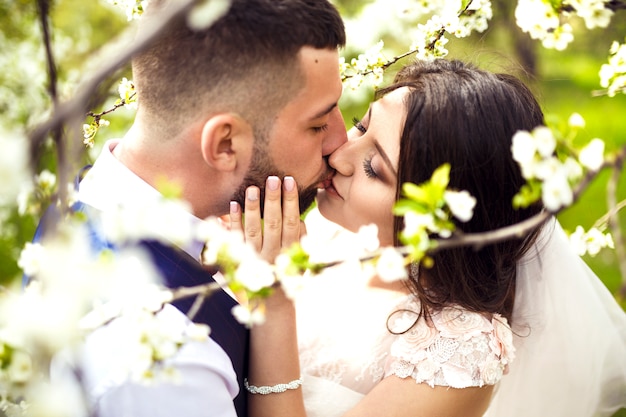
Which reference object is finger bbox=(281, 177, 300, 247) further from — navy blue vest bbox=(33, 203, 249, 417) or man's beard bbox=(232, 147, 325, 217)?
navy blue vest bbox=(33, 203, 249, 417)

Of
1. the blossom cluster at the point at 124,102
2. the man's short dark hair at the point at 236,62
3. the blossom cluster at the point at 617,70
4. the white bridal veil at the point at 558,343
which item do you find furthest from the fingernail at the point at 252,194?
the blossom cluster at the point at 617,70

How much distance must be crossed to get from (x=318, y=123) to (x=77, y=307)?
1355mm

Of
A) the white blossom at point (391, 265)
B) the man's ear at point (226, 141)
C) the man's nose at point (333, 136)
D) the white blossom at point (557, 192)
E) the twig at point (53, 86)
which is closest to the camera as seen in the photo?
the twig at point (53, 86)

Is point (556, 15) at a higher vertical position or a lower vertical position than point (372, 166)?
higher

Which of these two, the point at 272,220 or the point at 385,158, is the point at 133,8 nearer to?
the point at 272,220

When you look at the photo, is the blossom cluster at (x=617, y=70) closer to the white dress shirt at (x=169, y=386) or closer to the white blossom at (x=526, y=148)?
the white blossom at (x=526, y=148)

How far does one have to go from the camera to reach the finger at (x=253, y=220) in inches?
85.0

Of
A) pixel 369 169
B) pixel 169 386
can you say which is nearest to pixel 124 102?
pixel 369 169

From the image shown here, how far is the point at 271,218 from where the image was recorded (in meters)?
2.18

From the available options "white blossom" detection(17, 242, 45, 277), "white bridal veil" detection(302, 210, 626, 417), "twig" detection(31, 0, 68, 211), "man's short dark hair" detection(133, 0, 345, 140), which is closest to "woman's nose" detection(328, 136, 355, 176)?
"man's short dark hair" detection(133, 0, 345, 140)

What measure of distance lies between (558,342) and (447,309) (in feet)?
2.34

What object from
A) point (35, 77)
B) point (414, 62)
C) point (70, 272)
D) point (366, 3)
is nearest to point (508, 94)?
point (414, 62)

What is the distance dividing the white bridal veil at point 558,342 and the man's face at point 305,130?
106 cm

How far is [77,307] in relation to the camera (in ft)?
3.63
